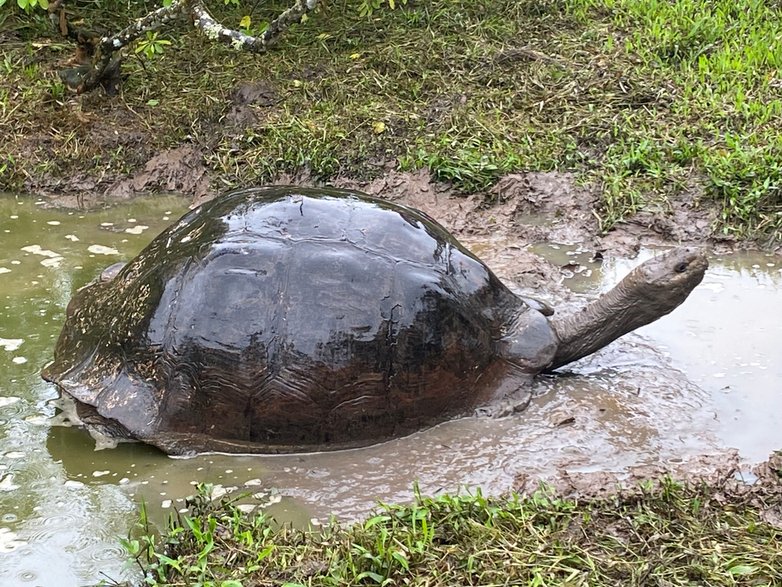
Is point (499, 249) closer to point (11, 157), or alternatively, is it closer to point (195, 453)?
point (195, 453)

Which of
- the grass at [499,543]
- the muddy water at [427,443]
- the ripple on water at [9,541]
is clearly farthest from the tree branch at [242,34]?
the ripple on water at [9,541]

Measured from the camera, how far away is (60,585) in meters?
3.23

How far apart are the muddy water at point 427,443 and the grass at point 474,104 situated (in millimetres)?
1525

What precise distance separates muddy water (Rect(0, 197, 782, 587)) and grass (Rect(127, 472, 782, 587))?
250 mm

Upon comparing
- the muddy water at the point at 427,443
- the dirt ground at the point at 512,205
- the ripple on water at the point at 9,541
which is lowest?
the ripple on water at the point at 9,541

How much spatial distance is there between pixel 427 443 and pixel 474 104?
4313mm

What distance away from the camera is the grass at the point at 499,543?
311 centimetres

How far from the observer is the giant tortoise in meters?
3.89

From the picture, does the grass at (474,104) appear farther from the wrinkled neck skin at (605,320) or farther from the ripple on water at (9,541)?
the ripple on water at (9,541)

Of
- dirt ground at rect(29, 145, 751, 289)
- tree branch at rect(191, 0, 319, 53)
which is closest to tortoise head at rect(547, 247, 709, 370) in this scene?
dirt ground at rect(29, 145, 751, 289)

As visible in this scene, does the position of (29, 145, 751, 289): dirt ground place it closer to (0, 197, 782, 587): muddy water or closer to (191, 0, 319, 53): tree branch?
(0, 197, 782, 587): muddy water

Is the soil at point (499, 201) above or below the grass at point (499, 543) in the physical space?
above

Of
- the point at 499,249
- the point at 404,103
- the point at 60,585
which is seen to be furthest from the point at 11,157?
the point at 60,585

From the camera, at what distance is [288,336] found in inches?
153
